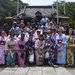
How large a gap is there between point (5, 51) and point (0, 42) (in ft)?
1.69

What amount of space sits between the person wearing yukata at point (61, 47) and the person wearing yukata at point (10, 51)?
213cm

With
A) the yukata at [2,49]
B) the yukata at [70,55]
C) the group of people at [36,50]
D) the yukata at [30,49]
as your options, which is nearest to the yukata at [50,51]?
the group of people at [36,50]

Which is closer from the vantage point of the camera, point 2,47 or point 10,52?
point 10,52

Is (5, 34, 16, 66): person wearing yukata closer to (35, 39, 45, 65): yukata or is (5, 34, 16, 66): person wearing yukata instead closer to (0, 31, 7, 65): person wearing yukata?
(0, 31, 7, 65): person wearing yukata

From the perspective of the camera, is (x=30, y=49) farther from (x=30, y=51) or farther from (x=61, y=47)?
(x=61, y=47)

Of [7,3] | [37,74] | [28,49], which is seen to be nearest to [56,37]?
[28,49]

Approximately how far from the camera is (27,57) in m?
14.1

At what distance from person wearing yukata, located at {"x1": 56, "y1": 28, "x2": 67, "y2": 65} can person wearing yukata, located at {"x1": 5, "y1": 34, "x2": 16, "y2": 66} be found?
6.99 feet

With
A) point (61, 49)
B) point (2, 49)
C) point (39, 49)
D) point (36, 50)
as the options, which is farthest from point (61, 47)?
point (2, 49)

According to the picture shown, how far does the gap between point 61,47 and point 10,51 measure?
246cm

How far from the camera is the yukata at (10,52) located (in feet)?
45.8

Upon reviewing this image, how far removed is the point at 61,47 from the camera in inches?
560

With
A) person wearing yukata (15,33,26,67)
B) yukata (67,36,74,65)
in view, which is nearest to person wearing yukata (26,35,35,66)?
person wearing yukata (15,33,26,67)

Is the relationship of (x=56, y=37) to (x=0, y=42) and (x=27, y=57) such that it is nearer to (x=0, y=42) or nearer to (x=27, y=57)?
(x=27, y=57)
